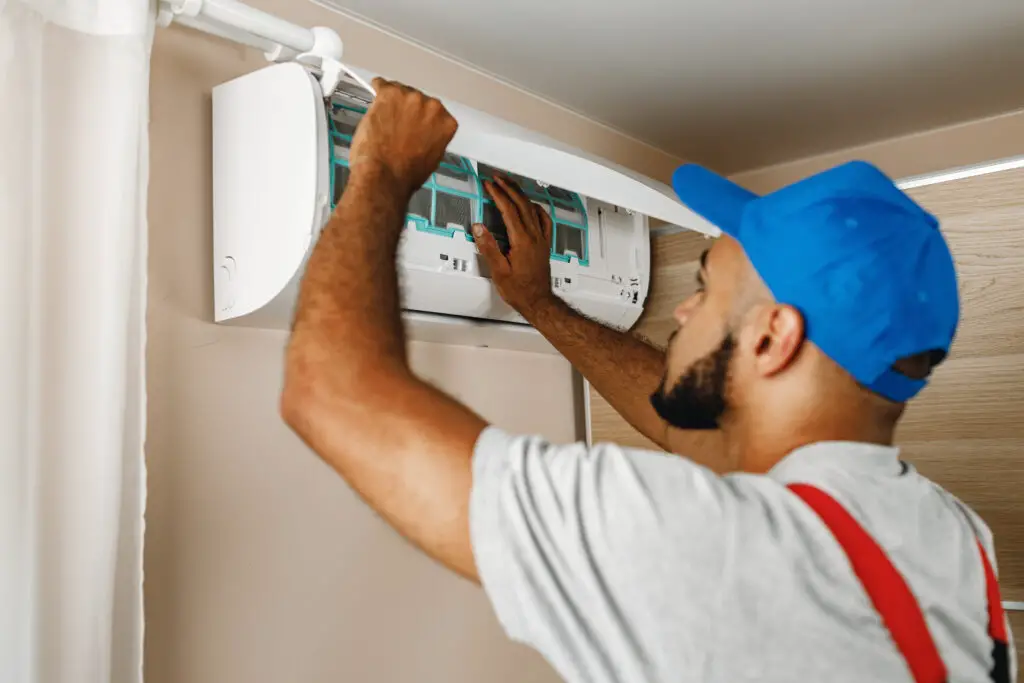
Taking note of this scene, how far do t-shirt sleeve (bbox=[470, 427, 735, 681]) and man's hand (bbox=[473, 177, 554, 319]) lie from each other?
27.7 inches

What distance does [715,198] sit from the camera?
0.93 metres

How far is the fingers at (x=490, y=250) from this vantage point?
1.34 metres

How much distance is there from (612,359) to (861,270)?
0.57 meters

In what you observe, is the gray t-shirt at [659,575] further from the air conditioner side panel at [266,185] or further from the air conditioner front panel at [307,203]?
the air conditioner side panel at [266,185]

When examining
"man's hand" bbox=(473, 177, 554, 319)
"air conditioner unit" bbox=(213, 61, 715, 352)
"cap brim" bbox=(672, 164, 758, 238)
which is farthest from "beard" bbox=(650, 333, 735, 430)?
"man's hand" bbox=(473, 177, 554, 319)

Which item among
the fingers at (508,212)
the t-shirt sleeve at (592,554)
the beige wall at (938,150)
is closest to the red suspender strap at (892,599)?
the t-shirt sleeve at (592,554)

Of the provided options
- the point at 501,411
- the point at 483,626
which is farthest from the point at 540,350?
the point at 483,626

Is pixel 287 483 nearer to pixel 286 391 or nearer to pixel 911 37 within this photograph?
pixel 286 391

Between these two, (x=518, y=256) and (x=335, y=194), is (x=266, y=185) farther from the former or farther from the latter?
(x=518, y=256)

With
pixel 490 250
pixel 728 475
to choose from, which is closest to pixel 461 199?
pixel 490 250

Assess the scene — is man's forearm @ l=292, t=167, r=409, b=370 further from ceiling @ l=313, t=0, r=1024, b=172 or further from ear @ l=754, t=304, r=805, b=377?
ceiling @ l=313, t=0, r=1024, b=172

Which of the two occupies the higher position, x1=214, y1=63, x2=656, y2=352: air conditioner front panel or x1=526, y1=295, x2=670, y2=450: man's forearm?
x1=214, y1=63, x2=656, y2=352: air conditioner front panel

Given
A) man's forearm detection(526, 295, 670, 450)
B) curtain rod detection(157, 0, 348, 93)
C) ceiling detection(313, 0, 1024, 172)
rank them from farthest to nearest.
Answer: ceiling detection(313, 0, 1024, 172)
man's forearm detection(526, 295, 670, 450)
curtain rod detection(157, 0, 348, 93)

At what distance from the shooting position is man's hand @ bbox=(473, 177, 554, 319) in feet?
4.51
